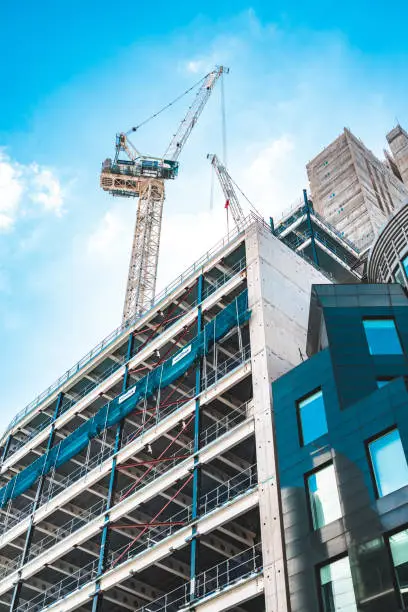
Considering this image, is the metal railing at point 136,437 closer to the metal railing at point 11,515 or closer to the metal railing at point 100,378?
the metal railing at point 11,515

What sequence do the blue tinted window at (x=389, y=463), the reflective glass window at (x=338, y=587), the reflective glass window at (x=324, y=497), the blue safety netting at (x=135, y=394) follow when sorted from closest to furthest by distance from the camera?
1. the reflective glass window at (x=338, y=587)
2. the blue tinted window at (x=389, y=463)
3. the reflective glass window at (x=324, y=497)
4. the blue safety netting at (x=135, y=394)

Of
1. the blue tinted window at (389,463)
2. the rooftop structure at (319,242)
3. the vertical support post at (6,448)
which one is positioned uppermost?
the rooftop structure at (319,242)

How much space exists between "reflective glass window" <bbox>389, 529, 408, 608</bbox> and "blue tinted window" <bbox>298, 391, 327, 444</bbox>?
20.9 ft

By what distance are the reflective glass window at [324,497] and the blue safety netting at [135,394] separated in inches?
523

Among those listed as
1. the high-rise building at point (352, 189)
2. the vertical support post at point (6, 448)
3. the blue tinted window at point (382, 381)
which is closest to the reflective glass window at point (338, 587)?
the blue tinted window at point (382, 381)

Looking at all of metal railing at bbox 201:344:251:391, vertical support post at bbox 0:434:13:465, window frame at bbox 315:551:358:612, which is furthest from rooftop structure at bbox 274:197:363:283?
window frame at bbox 315:551:358:612

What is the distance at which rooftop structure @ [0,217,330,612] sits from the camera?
1303 inches

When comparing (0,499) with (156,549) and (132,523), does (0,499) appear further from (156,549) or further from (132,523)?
(156,549)

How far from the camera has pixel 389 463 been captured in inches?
999

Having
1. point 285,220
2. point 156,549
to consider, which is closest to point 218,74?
point 285,220

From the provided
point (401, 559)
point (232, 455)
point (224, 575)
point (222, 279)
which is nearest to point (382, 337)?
point (232, 455)

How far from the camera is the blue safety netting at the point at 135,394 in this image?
40906mm

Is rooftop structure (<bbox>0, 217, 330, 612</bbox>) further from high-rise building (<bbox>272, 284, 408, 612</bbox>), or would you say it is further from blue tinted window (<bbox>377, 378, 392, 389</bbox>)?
blue tinted window (<bbox>377, 378, 392, 389</bbox>)

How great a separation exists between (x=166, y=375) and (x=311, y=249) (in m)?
28.5
